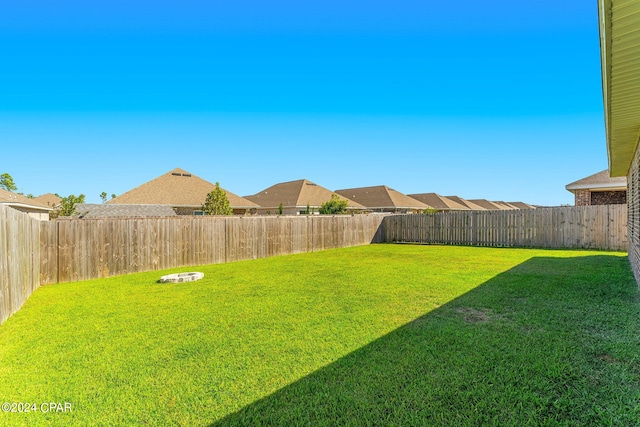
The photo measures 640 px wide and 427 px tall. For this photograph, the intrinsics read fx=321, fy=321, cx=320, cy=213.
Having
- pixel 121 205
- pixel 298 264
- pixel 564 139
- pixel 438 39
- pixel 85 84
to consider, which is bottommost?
pixel 298 264

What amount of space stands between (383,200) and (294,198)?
33.4ft

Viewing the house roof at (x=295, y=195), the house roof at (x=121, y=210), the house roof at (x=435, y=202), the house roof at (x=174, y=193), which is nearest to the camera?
the house roof at (x=121, y=210)

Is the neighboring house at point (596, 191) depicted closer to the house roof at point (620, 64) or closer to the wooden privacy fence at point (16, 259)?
the house roof at point (620, 64)

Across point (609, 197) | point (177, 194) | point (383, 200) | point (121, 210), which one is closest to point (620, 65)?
point (609, 197)

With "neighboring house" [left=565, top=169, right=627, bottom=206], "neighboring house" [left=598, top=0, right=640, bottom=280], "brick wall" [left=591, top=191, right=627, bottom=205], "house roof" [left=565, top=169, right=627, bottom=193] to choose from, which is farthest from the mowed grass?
"brick wall" [left=591, top=191, right=627, bottom=205]

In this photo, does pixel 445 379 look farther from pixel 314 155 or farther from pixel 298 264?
pixel 314 155

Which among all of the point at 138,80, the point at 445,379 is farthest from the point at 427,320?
the point at 138,80

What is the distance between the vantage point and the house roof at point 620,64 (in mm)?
2193

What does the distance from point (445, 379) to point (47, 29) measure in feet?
55.3

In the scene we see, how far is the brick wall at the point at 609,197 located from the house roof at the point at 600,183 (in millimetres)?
766

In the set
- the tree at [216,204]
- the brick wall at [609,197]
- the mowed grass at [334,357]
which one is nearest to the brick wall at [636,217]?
the mowed grass at [334,357]

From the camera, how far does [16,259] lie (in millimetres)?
4953

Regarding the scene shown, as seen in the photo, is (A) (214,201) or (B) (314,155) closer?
(A) (214,201)

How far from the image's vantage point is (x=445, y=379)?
252 centimetres
